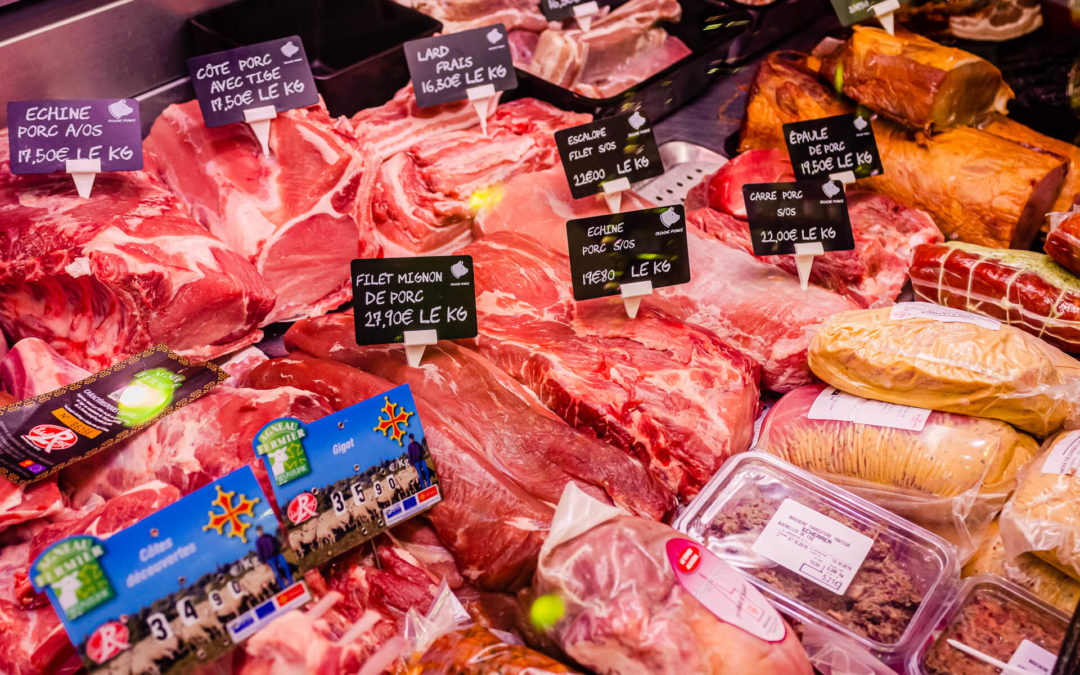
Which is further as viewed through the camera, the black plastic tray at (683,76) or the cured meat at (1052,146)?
the black plastic tray at (683,76)

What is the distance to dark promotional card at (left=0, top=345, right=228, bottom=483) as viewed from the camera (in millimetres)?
1939

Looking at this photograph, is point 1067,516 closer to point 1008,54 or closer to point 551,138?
point 551,138

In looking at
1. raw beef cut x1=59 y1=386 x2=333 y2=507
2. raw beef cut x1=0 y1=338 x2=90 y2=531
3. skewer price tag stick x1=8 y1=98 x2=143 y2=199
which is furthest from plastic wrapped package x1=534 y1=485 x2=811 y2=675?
skewer price tag stick x1=8 y1=98 x2=143 y2=199

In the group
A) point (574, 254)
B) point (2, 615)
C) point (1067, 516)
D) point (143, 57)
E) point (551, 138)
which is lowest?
point (1067, 516)

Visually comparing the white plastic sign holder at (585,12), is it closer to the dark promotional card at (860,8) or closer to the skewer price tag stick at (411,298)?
the dark promotional card at (860,8)

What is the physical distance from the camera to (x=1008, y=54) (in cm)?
383

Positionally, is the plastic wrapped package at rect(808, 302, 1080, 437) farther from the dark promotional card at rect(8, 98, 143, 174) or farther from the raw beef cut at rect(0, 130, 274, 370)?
the dark promotional card at rect(8, 98, 143, 174)

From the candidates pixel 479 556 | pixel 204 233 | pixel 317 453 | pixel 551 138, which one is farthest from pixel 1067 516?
pixel 204 233

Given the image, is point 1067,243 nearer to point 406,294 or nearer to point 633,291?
point 633,291

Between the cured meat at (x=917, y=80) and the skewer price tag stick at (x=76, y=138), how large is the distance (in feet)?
9.15

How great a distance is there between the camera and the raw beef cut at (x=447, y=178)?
120 inches

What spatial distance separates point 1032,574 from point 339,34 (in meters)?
3.39

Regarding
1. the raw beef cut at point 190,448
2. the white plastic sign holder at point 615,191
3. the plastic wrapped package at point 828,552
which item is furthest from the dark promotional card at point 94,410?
the white plastic sign holder at point 615,191

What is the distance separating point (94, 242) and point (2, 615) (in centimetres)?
111
